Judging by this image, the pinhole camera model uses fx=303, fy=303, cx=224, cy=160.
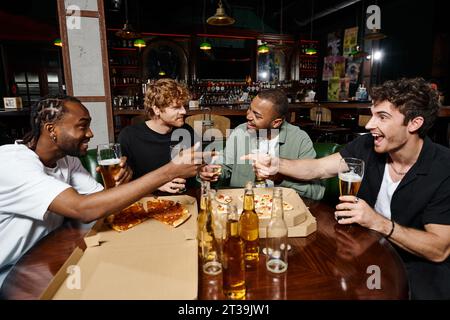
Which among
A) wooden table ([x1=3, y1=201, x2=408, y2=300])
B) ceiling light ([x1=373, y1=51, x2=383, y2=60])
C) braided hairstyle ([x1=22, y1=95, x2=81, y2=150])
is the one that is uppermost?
ceiling light ([x1=373, y1=51, x2=383, y2=60])

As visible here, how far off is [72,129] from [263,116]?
132 centimetres

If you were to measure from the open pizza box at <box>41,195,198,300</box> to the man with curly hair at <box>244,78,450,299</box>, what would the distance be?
2.40 feet

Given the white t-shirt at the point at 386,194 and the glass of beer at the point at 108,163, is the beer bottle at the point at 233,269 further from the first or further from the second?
the white t-shirt at the point at 386,194

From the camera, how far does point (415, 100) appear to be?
5.03 feet

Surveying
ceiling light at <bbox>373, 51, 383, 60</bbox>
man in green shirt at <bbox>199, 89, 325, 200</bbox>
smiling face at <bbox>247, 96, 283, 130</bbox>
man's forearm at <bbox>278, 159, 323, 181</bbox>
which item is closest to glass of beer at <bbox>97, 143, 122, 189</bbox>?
man in green shirt at <bbox>199, 89, 325, 200</bbox>

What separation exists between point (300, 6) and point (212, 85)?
141 inches

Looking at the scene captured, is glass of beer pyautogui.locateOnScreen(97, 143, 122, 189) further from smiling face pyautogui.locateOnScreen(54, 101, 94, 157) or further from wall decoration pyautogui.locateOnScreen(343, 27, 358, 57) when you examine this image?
wall decoration pyautogui.locateOnScreen(343, 27, 358, 57)

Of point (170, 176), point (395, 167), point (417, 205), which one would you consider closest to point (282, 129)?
point (395, 167)

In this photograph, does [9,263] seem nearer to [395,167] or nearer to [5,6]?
[395,167]

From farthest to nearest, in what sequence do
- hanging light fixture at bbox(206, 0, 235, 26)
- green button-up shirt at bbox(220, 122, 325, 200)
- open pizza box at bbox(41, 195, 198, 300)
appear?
hanging light fixture at bbox(206, 0, 235, 26) < green button-up shirt at bbox(220, 122, 325, 200) < open pizza box at bbox(41, 195, 198, 300)

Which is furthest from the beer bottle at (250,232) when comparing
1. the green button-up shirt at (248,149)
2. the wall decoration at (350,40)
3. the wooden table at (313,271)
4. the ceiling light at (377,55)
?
the wall decoration at (350,40)

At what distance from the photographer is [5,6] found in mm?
7426

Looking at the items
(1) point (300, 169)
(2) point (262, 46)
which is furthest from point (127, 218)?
(2) point (262, 46)

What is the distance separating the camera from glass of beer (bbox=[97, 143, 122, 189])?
1.45 metres
